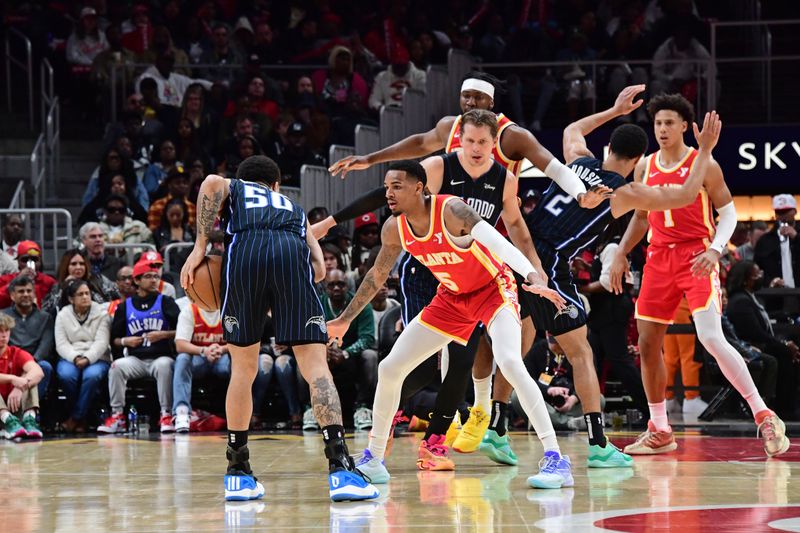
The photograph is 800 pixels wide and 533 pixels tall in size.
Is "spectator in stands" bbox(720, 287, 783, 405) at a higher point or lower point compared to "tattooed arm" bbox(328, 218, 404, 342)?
lower

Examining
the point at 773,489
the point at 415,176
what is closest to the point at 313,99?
the point at 415,176

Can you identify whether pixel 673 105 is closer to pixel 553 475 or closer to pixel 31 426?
pixel 553 475

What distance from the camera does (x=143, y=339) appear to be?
11.1 meters

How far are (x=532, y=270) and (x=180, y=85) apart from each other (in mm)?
10276

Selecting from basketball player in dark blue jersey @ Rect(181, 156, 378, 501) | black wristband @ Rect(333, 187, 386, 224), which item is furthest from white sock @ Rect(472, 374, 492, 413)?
basketball player in dark blue jersey @ Rect(181, 156, 378, 501)

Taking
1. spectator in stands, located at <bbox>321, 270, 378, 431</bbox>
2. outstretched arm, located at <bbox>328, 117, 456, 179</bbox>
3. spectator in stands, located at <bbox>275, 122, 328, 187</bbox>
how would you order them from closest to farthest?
1. outstretched arm, located at <bbox>328, 117, 456, 179</bbox>
2. spectator in stands, located at <bbox>321, 270, 378, 431</bbox>
3. spectator in stands, located at <bbox>275, 122, 328, 187</bbox>

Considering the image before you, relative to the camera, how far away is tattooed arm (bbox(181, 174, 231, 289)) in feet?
20.3

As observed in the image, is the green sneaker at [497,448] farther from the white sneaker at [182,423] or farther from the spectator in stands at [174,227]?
the spectator in stands at [174,227]

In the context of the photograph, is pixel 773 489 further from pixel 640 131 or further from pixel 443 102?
pixel 443 102

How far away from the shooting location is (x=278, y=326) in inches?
244

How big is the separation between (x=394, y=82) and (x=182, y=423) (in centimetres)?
643

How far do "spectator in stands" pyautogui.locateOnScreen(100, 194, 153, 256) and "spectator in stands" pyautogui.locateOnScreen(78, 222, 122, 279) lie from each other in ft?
1.49

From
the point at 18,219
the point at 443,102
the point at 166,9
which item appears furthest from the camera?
the point at 166,9

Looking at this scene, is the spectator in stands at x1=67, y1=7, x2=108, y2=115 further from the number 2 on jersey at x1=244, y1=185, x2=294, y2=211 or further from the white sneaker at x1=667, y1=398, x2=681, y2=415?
the number 2 on jersey at x1=244, y1=185, x2=294, y2=211
